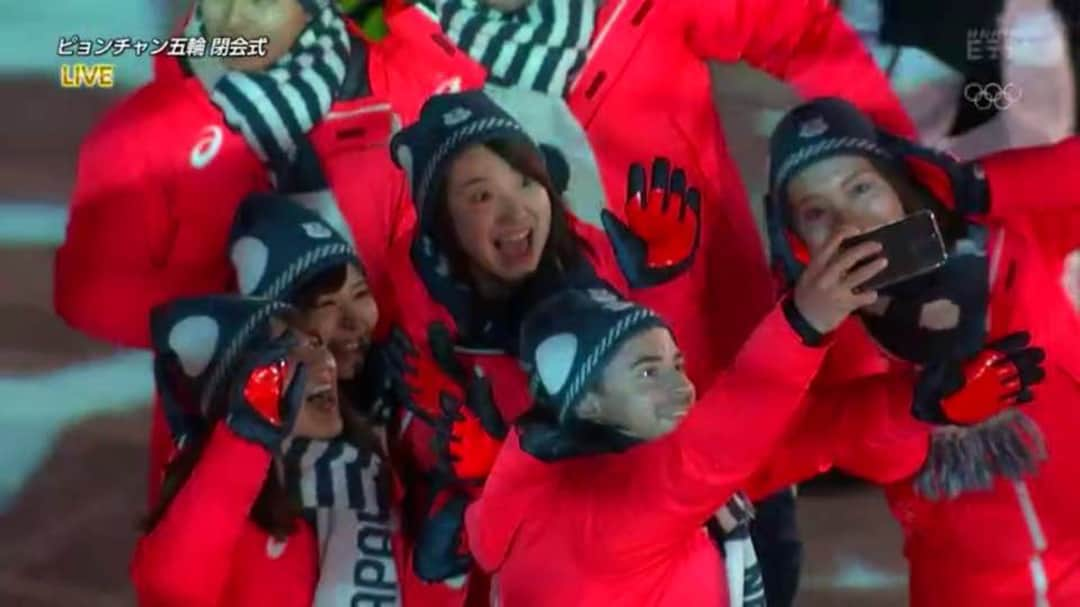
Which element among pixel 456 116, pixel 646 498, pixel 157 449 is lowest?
pixel 157 449

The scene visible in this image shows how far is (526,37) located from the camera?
2.16ft

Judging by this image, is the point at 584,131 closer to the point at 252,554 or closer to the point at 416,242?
the point at 416,242

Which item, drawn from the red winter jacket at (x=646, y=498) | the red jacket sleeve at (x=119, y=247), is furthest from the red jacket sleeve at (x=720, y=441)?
the red jacket sleeve at (x=119, y=247)

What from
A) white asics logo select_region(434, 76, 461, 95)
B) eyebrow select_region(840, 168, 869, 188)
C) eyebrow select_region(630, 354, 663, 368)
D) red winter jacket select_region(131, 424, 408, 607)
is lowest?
red winter jacket select_region(131, 424, 408, 607)

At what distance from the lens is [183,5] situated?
2.15 feet

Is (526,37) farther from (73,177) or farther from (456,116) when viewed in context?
(73,177)

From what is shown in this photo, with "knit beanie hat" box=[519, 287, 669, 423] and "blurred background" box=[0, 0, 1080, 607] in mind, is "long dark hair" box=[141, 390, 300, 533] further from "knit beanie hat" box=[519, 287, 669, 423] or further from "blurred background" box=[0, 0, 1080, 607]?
"knit beanie hat" box=[519, 287, 669, 423]

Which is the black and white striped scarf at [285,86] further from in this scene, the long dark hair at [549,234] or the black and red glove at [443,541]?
the black and red glove at [443,541]

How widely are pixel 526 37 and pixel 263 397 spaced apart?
0.22 meters

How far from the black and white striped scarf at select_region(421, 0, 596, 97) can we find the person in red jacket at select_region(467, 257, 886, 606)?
0.39ft

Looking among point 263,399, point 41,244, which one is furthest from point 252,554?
point 41,244

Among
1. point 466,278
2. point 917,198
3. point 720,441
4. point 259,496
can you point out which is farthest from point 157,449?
point 917,198

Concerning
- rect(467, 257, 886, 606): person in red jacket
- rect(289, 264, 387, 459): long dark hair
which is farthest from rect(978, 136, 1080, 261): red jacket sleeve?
rect(289, 264, 387, 459): long dark hair

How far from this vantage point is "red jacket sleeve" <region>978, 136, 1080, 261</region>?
2.16 ft
